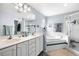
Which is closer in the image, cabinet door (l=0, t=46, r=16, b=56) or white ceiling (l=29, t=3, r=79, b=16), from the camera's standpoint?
cabinet door (l=0, t=46, r=16, b=56)

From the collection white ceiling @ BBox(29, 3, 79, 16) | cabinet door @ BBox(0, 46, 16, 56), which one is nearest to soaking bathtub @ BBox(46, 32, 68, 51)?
white ceiling @ BBox(29, 3, 79, 16)

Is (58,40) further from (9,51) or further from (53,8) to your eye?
(9,51)

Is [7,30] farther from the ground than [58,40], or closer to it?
farther from the ground

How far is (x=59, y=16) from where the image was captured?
67.6 inches

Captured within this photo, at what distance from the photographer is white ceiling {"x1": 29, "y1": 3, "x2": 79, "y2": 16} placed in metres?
1.60

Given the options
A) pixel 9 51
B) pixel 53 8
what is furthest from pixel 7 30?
pixel 53 8

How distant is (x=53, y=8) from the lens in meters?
1.69

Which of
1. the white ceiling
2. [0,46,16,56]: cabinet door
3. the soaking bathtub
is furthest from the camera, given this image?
the soaking bathtub

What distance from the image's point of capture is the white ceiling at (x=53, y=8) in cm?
160

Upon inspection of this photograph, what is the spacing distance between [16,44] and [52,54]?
687 millimetres

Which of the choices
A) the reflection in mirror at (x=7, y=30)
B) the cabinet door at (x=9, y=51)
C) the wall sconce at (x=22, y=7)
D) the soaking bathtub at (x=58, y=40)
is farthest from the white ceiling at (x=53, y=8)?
the cabinet door at (x=9, y=51)

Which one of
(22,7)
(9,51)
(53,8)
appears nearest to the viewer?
(9,51)

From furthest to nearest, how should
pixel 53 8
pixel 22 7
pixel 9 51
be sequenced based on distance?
1. pixel 22 7
2. pixel 53 8
3. pixel 9 51

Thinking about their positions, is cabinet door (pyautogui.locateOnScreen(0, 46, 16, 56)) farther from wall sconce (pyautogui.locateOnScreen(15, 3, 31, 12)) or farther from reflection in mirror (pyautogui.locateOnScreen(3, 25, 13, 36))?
wall sconce (pyautogui.locateOnScreen(15, 3, 31, 12))
